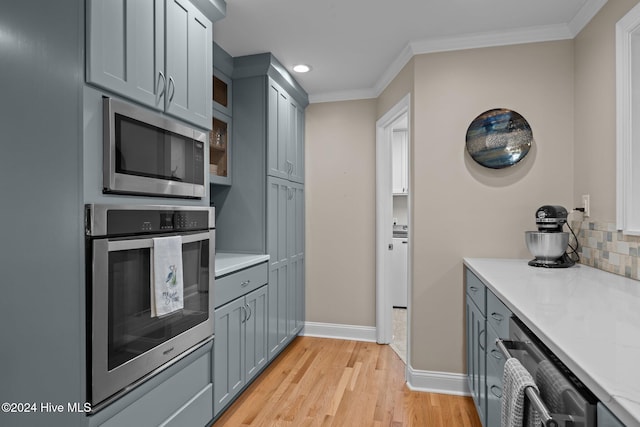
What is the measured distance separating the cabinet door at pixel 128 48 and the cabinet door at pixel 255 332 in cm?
147

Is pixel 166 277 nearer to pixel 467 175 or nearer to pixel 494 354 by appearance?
pixel 494 354

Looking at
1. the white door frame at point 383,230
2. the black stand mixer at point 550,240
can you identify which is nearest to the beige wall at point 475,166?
the black stand mixer at point 550,240

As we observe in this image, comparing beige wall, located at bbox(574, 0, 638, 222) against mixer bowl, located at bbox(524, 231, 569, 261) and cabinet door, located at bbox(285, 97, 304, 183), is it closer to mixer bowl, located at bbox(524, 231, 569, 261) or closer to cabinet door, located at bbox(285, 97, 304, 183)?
mixer bowl, located at bbox(524, 231, 569, 261)

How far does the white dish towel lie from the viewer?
147 cm

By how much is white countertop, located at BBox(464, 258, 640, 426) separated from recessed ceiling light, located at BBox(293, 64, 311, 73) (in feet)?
6.91

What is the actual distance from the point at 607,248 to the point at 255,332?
88.3 inches

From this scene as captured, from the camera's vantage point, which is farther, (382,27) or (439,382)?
(439,382)

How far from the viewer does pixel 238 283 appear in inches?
91.2

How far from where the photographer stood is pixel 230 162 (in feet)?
9.37

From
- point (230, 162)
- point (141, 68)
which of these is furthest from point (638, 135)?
point (230, 162)

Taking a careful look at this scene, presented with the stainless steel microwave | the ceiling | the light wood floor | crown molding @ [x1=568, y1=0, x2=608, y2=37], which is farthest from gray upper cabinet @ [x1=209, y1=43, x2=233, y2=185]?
crown molding @ [x1=568, y1=0, x2=608, y2=37]

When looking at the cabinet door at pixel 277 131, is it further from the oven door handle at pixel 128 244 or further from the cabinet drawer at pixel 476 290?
the cabinet drawer at pixel 476 290

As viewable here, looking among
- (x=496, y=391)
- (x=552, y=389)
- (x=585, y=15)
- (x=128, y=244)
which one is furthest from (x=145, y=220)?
(x=585, y=15)

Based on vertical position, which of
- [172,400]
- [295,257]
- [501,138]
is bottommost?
[172,400]
